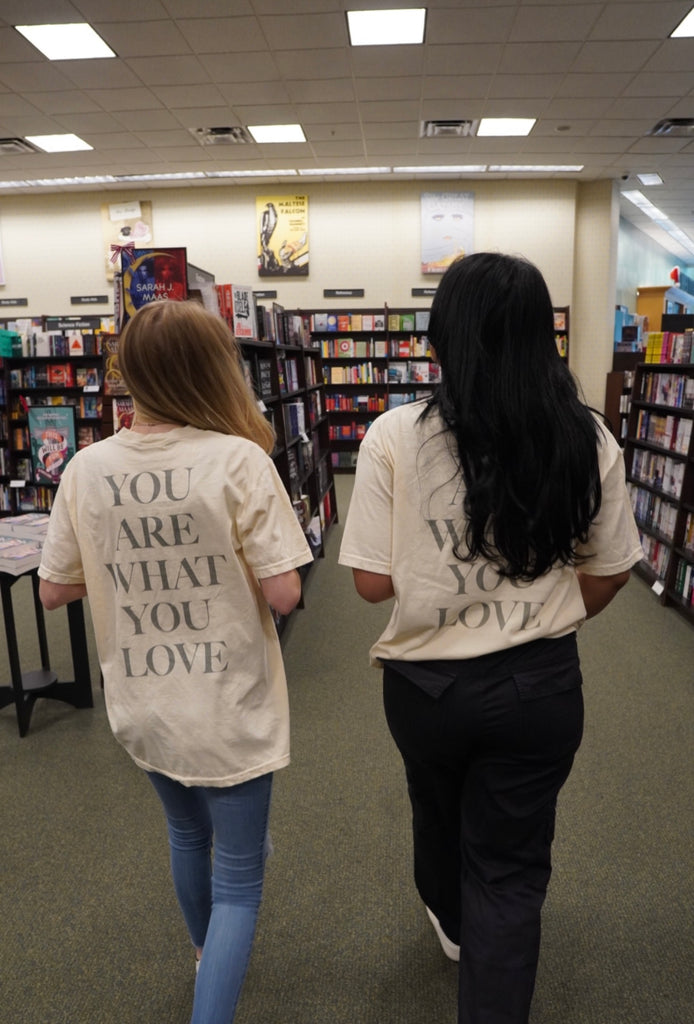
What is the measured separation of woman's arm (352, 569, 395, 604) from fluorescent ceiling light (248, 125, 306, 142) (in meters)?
7.07

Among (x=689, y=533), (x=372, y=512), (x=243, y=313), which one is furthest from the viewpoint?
(x=689, y=533)

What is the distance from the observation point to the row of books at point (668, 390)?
13.5 feet

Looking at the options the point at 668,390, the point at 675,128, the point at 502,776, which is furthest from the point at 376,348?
the point at 502,776

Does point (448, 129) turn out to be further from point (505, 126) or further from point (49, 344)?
point (49, 344)

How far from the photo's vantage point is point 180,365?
116 cm

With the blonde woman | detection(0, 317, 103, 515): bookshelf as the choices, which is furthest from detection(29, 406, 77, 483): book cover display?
the blonde woman

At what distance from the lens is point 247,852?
4.02 feet

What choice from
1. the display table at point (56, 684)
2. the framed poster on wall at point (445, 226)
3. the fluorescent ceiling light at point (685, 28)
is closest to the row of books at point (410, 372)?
the framed poster on wall at point (445, 226)

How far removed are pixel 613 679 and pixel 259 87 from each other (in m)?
5.73

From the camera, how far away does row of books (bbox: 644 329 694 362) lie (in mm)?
4336

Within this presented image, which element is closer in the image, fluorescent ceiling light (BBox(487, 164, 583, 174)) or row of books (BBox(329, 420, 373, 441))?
fluorescent ceiling light (BBox(487, 164, 583, 174))

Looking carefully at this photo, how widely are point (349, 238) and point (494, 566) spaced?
355 inches

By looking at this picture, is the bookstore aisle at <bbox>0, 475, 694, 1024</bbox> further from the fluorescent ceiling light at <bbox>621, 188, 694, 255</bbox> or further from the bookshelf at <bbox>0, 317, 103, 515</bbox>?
the fluorescent ceiling light at <bbox>621, 188, 694, 255</bbox>

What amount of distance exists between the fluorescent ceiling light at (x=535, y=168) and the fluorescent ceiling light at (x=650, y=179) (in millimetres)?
1289
